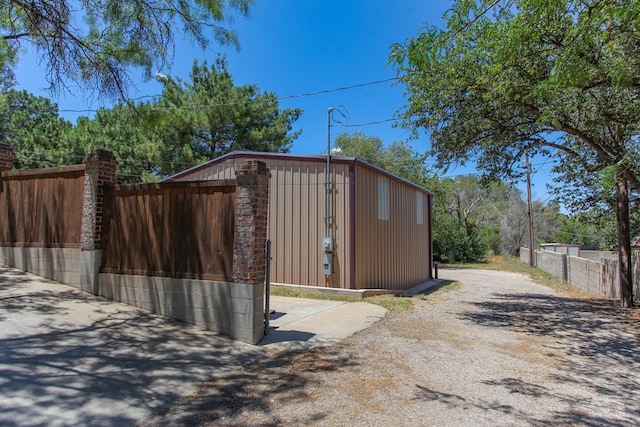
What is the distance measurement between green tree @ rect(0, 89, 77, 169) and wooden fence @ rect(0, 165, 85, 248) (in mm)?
13141

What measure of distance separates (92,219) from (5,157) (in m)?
3.24

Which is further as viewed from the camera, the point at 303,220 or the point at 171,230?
the point at 303,220

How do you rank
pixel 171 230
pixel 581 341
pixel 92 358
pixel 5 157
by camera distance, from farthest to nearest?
pixel 5 157, pixel 581 341, pixel 171 230, pixel 92 358

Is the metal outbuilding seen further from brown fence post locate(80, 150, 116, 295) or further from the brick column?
brown fence post locate(80, 150, 116, 295)

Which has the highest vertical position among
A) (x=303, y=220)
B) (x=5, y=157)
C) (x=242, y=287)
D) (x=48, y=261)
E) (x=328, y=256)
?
(x=5, y=157)

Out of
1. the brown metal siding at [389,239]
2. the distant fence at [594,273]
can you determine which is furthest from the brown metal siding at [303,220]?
the distant fence at [594,273]

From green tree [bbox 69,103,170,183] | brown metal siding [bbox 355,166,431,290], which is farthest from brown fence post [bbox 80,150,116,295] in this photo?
green tree [bbox 69,103,170,183]

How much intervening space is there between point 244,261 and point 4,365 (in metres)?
2.60

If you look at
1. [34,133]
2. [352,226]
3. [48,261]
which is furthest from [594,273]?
[34,133]

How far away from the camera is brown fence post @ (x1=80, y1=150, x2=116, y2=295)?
20.7 ft

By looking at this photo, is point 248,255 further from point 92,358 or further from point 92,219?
point 92,219

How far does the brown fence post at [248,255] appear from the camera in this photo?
517 cm

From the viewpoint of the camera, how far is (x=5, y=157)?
308 inches

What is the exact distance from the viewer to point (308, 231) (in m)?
10.3
